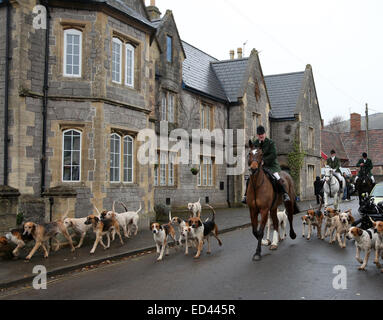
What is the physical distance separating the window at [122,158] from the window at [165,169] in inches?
216

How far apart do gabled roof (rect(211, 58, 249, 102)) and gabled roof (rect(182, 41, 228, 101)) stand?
37 centimetres

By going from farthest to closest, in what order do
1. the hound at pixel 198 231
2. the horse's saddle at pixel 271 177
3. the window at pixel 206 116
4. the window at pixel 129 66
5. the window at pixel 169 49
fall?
the window at pixel 206 116, the window at pixel 169 49, the window at pixel 129 66, the horse's saddle at pixel 271 177, the hound at pixel 198 231

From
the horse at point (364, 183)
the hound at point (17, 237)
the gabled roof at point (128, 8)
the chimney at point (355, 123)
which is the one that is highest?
the chimney at point (355, 123)

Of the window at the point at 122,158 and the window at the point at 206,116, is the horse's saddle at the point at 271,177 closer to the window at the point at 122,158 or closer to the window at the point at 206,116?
the window at the point at 122,158

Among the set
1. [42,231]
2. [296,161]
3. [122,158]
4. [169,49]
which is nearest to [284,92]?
[296,161]

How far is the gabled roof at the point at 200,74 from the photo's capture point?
82.2ft

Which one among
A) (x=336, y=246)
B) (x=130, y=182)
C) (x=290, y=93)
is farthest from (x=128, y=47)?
(x=290, y=93)

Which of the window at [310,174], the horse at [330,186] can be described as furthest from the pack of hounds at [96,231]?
the window at [310,174]

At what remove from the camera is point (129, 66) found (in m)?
16.0

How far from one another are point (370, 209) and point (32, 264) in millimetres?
9458

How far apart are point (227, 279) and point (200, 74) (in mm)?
21122

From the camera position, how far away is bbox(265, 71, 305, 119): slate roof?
34.7 metres
